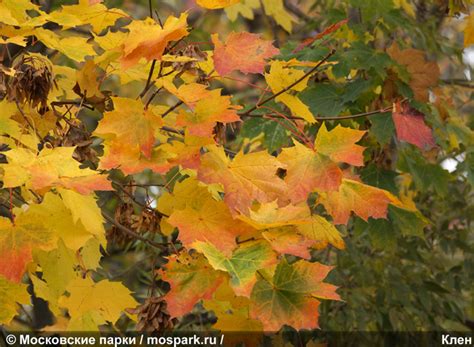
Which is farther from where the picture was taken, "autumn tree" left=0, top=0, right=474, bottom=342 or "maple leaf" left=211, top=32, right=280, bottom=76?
"maple leaf" left=211, top=32, right=280, bottom=76

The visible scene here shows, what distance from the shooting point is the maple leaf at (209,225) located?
5.35 feet

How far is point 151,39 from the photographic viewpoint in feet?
5.44

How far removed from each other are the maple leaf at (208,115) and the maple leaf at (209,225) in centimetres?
17

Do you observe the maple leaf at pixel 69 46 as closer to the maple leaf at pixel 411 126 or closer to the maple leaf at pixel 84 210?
the maple leaf at pixel 84 210

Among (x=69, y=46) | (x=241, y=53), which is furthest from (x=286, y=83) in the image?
(x=69, y=46)

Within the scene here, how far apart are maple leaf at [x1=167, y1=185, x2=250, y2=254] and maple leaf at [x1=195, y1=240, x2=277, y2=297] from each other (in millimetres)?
24

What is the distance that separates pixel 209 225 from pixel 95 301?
13.4 inches

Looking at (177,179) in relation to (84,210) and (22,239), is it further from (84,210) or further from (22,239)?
(22,239)

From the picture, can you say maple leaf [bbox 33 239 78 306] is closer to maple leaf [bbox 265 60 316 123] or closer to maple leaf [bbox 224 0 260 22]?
maple leaf [bbox 265 60 316 123]

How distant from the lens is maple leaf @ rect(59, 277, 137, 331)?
177cm

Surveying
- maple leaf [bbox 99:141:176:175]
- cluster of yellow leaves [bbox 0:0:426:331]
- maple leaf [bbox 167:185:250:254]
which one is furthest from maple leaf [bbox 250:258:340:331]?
maple leaf [bbox 99:141:176:175]

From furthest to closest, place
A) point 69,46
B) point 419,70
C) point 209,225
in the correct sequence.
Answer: point 419,70 → point 69,46 → point 209,225

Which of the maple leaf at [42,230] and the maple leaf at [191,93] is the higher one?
the maple leaf at [191,93]

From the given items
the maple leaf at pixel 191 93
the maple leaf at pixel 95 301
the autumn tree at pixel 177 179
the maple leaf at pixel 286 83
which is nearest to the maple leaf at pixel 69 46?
the autumn tree at pixel 177 179
